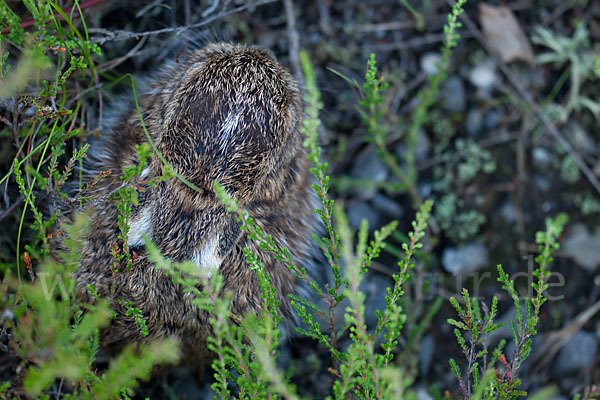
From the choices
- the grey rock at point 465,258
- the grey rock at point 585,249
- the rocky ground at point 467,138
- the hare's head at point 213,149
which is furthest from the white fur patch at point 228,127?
the grey rock at point 585,249

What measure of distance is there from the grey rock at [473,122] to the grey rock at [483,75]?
21 cm

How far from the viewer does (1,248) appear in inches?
114

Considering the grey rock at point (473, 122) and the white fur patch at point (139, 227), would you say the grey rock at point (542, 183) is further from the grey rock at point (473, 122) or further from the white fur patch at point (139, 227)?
the white fur patch at point (139, 227)

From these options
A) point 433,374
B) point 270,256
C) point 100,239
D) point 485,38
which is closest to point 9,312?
point 100,239

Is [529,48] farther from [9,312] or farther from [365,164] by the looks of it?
[9,312]

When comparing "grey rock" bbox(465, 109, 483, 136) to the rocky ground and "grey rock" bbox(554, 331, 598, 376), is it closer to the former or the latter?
the rocky ground

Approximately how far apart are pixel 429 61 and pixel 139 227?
2.52 metres

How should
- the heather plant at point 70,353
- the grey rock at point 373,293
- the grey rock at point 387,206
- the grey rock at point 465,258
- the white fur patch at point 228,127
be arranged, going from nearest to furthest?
the heather plant at point 70,353 < the white fur patch at point 228,127 < the grey rock at point 373,293 < the grey rock at point 465,258 < the grey rock at point 387,206

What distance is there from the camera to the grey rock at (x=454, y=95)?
3.74 metres

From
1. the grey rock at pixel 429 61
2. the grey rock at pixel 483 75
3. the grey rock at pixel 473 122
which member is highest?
the grey rock at pixel 483 75

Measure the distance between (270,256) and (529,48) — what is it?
8.63 ft

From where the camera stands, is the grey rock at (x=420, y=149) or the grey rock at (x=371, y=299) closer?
the grey rock at (x=371, y=299)

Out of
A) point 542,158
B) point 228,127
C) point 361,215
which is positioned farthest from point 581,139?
point 228,127

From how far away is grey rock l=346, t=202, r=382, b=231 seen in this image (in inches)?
142
